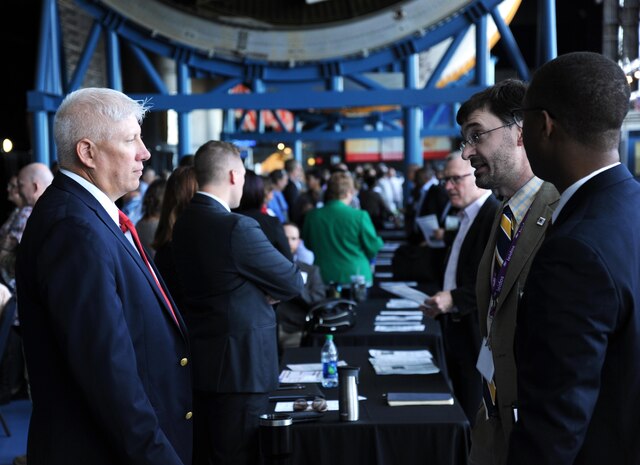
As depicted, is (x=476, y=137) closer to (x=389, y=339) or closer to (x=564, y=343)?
(x=564, y=343)

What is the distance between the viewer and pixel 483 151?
266 centimetres

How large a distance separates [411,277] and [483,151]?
5362 mm

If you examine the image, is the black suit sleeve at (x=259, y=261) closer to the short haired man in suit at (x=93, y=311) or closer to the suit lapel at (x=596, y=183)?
the short haired man in suit at (x=93, y=311)

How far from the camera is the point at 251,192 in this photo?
16.1 ft

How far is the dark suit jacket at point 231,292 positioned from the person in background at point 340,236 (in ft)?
10.8

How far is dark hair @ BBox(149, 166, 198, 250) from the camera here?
4410 mm

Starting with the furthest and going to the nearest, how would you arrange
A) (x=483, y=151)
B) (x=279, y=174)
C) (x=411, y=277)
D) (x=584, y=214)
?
(x=279, y=174) → (x=411, y=277) → (x=483, y=151) → (x=584, y=214)

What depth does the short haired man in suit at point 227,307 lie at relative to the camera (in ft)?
11.8

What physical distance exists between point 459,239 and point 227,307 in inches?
56.2

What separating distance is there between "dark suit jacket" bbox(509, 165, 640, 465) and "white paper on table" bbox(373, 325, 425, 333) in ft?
12.4

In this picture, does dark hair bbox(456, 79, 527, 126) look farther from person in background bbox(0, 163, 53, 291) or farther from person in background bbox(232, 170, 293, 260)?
person in background bbox(0, 163, 53, 291)

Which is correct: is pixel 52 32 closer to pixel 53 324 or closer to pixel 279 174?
pixel 279 174

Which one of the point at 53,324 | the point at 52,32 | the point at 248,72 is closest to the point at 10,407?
the point at 53,324

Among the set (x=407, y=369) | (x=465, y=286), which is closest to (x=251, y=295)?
(x=407, y=369)
